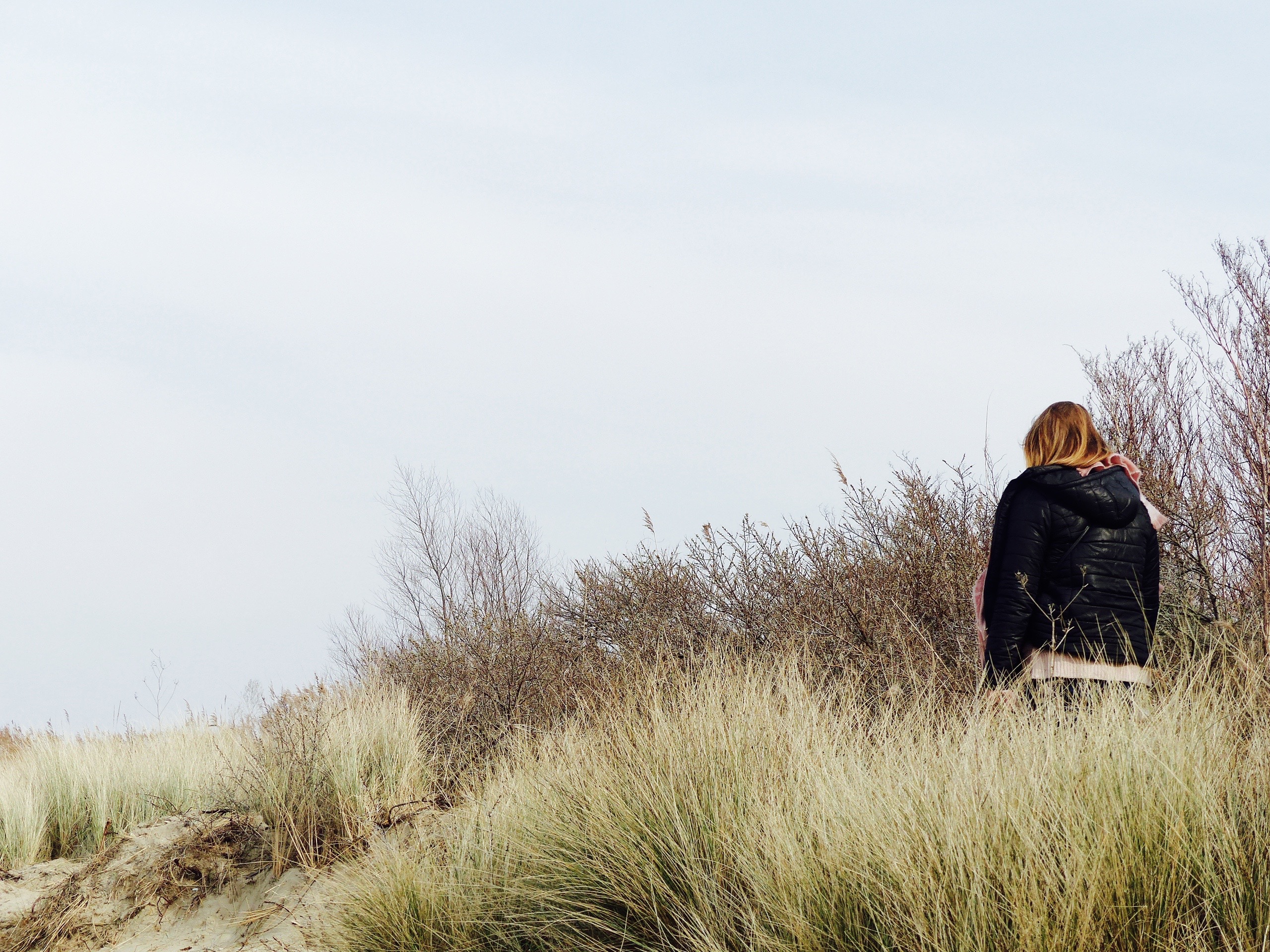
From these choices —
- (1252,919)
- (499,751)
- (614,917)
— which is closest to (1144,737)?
(1252,919)

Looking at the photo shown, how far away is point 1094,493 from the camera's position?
3.96 meters

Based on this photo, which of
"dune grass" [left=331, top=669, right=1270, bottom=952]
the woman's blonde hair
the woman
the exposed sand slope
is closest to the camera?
"dune grass" [left=331, top=669, right=1270, bottom=952]

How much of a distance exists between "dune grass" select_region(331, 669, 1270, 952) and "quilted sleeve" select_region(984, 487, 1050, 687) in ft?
1.16

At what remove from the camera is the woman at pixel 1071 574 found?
155 inches

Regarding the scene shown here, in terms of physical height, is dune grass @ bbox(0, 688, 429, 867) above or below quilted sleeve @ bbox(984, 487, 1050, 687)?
below

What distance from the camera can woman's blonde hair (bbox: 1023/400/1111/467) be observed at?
4035 millimetres

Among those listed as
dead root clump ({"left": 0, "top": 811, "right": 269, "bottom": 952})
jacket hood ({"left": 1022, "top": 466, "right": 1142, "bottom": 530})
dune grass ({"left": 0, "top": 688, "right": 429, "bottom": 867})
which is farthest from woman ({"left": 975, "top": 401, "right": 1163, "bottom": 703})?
dead root clump ({"left": 0, "top": 811, "right": 269, "bottom": 952})

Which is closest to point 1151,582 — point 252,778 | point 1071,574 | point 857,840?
point 1071,574

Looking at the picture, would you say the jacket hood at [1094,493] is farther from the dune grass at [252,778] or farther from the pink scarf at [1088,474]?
the dune grass at [252,778]

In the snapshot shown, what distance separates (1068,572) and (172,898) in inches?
207

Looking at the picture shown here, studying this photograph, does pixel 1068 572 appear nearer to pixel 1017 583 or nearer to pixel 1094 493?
pixel 1017 583

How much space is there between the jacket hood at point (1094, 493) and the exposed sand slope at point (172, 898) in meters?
3.94

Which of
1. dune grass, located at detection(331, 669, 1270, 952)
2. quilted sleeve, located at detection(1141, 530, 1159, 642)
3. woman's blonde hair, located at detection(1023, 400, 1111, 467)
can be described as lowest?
dune grass, located at detection(331, 669, 1270, 952)

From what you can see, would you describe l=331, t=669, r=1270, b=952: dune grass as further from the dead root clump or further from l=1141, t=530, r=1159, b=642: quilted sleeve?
the dead root clump
